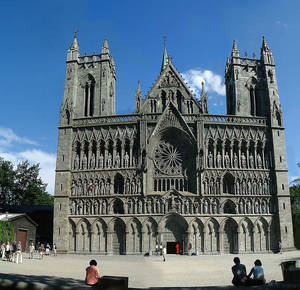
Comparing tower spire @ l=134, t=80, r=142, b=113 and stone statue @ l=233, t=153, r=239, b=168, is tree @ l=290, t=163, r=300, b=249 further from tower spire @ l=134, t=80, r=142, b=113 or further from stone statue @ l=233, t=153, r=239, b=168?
tower spire @ l=134, t=80, r=142, b=113

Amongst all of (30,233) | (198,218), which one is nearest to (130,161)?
(198,218)

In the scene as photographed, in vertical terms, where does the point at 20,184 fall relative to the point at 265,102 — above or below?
below

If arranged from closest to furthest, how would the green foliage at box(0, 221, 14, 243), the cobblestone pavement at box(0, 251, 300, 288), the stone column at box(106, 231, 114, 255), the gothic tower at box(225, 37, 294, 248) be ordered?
the cobblestone pavement at box(0, 251, 300, 288) < the green foliage at box(0, 221, 14, 243) < the stone column at box(106, 231, 114, 255) < the gothic tower at box(225, 37, 294, 248)

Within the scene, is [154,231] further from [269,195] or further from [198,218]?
[269,195]

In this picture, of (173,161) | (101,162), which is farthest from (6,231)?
(173,161)

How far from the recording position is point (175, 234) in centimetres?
3659

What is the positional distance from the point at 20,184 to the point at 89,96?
75.8 feet

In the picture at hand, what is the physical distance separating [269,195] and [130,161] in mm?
16195

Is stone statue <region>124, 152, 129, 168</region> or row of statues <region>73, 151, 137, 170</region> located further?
row of statues <region>73, 151, 137, 170</region>


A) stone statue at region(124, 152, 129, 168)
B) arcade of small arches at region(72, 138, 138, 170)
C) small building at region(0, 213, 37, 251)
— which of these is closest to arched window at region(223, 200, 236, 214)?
arcade of small arches at region(72, 138, 138, 170)

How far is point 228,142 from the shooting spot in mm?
39469

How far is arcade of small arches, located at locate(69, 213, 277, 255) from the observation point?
36.0 meters

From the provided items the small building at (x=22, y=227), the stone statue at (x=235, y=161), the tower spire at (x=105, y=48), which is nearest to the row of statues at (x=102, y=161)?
the small building at (x=22, y=227)

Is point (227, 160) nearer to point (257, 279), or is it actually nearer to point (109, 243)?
point (109, 243)
